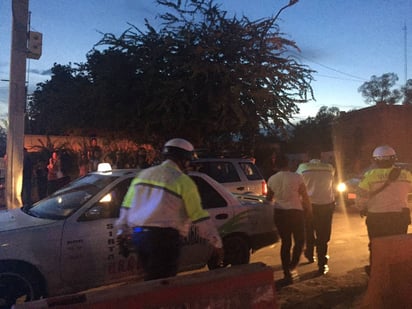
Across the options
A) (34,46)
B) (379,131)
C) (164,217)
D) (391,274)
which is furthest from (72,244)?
(379,131)

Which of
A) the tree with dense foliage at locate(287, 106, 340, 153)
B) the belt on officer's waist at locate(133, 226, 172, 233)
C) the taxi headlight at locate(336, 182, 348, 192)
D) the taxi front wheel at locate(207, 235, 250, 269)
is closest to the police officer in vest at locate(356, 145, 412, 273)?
the taxi front wheel at locate(207, 235, 250, 269)

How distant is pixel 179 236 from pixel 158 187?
0.43 m

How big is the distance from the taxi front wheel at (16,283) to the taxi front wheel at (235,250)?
2.53 metres

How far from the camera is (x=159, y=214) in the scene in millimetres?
3498

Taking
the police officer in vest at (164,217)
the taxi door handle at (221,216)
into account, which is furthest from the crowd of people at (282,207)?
the taxi door handle at (221,216)

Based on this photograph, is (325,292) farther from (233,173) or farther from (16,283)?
(233,173)

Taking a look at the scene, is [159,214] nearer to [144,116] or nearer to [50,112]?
[144,116]

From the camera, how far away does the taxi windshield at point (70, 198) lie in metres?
5.11

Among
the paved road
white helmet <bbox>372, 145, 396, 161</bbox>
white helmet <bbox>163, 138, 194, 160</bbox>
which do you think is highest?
white helmet <bbox>372, 145, 396, 161</bbox>

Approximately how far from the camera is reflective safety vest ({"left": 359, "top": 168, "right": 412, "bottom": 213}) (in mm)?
5445

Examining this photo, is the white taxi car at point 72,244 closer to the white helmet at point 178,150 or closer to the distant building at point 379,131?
the white helmet at point 178,150

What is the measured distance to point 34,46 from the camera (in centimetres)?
884

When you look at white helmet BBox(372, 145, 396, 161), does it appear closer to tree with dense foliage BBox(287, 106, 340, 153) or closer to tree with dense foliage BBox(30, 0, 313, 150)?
tree with dense foliage BBox(30, 0, 313, 150)

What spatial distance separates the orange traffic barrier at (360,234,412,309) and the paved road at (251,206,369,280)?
6.65 ft
